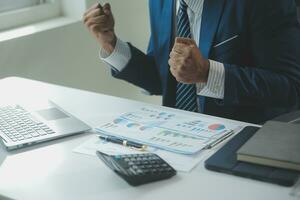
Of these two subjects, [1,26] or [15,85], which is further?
[1,26]

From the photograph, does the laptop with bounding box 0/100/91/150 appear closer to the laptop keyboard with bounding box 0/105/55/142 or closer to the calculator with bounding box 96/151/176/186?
the laptop keyboard with bounding box 0/105/55/142

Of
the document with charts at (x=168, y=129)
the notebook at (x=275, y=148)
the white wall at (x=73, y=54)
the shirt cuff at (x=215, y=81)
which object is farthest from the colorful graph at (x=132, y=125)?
the white wall at (x=73, y=54)

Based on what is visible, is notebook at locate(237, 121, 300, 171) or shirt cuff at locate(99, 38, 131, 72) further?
shirt cuff at locate(99, 38, 131, 72)

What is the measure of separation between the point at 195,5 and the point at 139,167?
2.41 ft

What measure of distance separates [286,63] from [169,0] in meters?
0.47

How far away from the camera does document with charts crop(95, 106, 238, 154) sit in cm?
126

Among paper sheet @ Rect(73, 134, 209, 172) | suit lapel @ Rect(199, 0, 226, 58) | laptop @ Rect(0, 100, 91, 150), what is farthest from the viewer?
suit lapel @ Rect(199, 0, 226, 58)

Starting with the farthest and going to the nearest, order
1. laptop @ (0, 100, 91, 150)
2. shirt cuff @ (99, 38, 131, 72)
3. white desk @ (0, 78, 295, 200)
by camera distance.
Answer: shirt cuff @ (99, 38, 131, 72) → laptop @ (0, 100, 91, 150) → white desk @ (0, 78, 295, 200)

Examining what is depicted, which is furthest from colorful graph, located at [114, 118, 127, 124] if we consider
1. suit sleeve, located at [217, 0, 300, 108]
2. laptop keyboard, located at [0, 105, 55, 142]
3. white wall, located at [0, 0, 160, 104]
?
white wall, located at [0, 0, 160, 104]

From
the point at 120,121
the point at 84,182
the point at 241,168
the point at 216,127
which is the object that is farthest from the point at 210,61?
the point at 84,182

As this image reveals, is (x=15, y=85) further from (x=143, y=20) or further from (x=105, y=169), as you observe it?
(x=143, y=20)

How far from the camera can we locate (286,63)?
1538 millimetres

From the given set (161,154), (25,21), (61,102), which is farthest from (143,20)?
(161,154)

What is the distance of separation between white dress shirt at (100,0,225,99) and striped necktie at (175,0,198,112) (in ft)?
0.05
